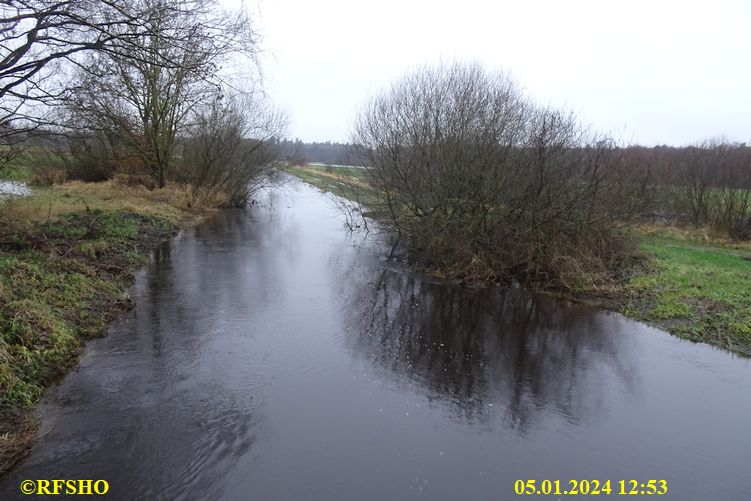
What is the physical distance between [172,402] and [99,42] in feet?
20.0

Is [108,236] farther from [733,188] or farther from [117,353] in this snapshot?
[733,188]

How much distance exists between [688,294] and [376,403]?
31.0ft

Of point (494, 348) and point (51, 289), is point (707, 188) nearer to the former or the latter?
point (494, 348)

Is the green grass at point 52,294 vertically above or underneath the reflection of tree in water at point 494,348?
above

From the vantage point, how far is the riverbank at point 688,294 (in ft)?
32.6

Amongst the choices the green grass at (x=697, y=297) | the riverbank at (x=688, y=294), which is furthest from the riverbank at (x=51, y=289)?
the green grass at (x=697, y=297)

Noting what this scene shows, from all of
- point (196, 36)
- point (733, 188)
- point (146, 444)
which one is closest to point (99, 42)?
point (196, 36)

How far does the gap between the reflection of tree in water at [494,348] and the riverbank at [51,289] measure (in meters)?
4.52

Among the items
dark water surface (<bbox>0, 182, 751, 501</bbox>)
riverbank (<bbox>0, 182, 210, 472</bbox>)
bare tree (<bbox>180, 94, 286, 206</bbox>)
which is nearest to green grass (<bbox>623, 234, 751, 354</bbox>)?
dark water surface (<bbox>0, 182, 751, 501</bbox>)

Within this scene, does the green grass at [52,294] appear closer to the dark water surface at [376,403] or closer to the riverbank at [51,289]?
the riverbank at [51,289]

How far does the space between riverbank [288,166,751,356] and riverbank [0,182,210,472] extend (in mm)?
11114

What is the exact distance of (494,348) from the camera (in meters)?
8.86

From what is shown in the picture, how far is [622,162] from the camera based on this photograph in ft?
53.0

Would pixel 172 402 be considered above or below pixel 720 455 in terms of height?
above
